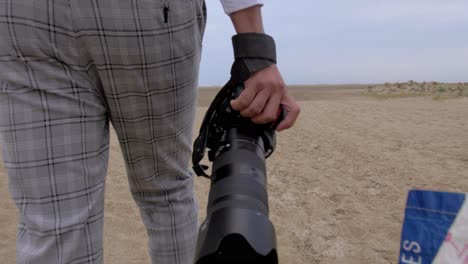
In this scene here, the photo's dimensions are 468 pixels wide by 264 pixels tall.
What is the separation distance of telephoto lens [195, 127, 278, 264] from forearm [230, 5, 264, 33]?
31 cm

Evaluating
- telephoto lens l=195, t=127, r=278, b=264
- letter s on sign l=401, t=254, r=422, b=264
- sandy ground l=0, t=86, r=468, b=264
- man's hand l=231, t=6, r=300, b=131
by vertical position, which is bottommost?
sandy ground l=0, t=86, r=468, b=264

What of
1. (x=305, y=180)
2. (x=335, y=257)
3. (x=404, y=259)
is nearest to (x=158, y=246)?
(x=404, y=259)

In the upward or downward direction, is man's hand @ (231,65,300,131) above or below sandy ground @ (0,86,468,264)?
above

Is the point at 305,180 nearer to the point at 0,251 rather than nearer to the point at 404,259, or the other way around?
the point at 0,251

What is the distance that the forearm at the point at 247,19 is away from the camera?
1052 millimetres

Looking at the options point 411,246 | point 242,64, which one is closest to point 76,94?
point 242,64

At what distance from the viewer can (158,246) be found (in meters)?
1.25

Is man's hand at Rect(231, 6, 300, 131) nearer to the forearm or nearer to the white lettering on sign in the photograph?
the forearm

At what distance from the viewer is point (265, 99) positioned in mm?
975

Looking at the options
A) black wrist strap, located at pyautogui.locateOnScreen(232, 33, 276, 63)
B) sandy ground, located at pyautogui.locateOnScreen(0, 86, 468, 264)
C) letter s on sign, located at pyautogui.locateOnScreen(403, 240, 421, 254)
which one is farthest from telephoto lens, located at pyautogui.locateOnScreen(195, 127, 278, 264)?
sandy ground, located at pyautogui.locateOnScreen(0, 86, 468, 264)

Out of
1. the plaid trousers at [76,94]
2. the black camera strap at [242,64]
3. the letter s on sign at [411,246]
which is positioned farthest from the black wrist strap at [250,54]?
the letter s on sign at [411,246]

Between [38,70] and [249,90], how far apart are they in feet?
1.39

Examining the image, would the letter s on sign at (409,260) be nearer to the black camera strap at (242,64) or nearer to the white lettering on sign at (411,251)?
the white lettering on sign at (411,251)

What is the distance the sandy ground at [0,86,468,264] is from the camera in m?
2.25
